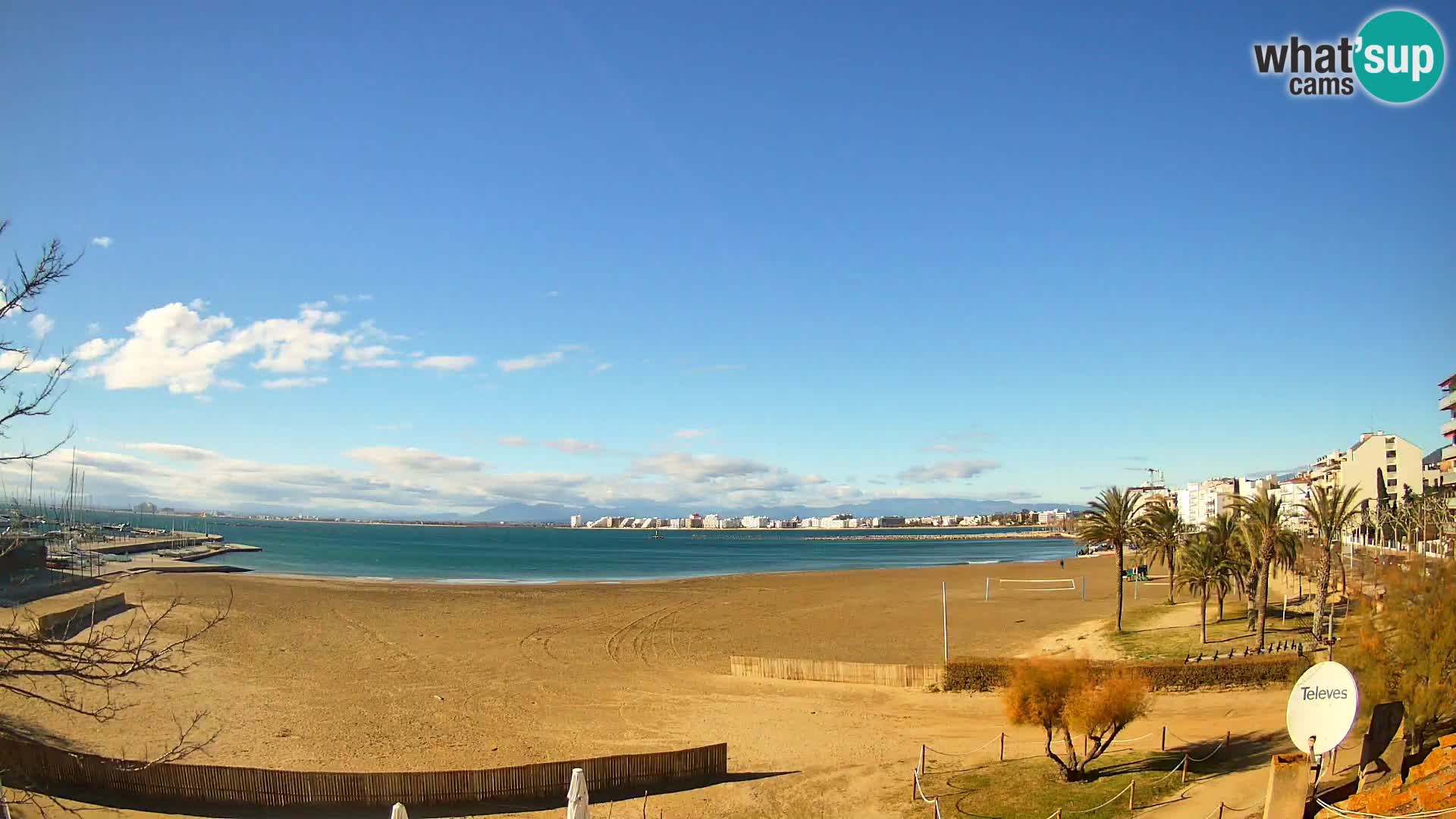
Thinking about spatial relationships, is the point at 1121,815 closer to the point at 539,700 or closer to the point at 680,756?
the point at 680,756

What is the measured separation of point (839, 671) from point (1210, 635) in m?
17.3

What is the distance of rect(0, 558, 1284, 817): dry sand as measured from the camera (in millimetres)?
22438

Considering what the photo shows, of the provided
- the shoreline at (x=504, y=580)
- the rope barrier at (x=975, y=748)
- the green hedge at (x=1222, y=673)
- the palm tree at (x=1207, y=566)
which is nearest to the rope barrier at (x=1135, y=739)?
the rope barrier at (x=975, y=748)

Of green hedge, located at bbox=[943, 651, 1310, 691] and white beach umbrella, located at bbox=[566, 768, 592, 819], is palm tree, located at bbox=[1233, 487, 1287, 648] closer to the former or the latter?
green hedge, located at bbox=[943, 651, 1310, 691]

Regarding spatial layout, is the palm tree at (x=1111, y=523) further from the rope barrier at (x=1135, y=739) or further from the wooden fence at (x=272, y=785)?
the wooden fence at (x=272, y=785)

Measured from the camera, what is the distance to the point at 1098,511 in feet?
A: 136

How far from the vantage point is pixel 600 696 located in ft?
98.0

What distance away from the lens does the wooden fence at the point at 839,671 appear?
28609 millimetres

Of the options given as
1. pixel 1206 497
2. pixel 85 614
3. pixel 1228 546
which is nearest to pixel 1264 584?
pixel 1228 546

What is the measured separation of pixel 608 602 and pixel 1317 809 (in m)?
49.6

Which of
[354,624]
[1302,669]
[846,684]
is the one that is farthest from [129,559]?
[1302,669]

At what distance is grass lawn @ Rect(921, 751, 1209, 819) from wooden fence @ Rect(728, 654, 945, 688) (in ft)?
25.7

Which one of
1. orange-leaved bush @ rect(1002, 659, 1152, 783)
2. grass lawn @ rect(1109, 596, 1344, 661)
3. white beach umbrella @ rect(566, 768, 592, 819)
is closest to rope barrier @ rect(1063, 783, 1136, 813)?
orange-leaved bush @ rect(1002, 659, 1152, 783)

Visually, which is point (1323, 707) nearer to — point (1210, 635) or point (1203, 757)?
point (1203, 757)
